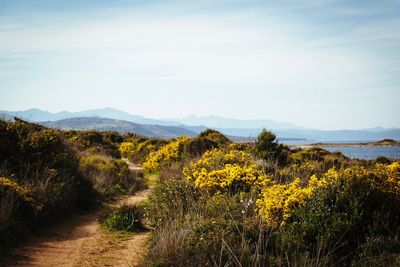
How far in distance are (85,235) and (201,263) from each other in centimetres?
447

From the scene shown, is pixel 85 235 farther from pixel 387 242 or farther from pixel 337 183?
pixel 387 242

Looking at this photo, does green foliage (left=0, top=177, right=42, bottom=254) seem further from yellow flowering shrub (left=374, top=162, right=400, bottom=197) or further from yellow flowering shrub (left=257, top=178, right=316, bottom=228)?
yellow flowering shrub (left=374, top=162, right=400, bottom=197)

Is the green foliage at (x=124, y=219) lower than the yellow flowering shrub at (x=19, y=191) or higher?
lower

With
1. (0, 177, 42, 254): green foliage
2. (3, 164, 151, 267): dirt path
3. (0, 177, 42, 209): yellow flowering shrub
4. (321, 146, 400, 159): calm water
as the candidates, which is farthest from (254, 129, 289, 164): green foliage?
(0, 177, 42, 254): green foliage

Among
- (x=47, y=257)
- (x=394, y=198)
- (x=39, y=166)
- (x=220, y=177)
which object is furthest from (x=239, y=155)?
(x=47, y=257)

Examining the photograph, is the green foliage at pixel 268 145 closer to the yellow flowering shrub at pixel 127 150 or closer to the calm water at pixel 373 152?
the calm water at pixel 373 152

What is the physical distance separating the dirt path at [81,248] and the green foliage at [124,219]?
0.25m

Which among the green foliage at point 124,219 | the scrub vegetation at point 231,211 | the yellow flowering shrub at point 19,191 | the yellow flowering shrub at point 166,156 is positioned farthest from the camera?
the yellow flowering shrub at point 166,156

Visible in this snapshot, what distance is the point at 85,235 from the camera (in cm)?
994

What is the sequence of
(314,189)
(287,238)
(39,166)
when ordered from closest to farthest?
(287,238), (314,189), (39,166)

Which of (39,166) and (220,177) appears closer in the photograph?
(220,177)

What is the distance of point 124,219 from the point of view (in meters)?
10.8

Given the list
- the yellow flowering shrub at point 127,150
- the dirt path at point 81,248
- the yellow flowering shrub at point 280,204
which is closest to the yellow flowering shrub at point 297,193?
the yellow flowering shrub at point 280,204

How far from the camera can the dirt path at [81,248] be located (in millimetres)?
7816
